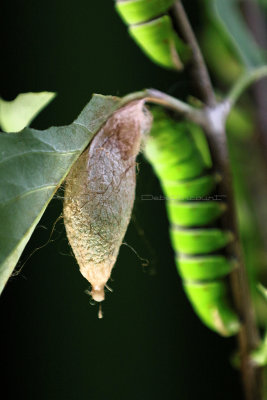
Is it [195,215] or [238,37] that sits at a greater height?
[238,37]

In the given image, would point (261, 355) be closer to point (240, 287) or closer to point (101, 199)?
point (240, 287)

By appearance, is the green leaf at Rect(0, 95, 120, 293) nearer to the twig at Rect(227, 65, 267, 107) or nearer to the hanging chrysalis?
the hanging chrysalis

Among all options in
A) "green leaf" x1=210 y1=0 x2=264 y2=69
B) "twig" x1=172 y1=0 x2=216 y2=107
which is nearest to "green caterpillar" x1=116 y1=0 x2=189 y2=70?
"twig" x1=172 y1=0 x2=216 y2=107

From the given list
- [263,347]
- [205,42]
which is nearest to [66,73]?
[205,42]

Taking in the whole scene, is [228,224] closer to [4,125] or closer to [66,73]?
[4,125]

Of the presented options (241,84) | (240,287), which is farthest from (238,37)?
(240,287)

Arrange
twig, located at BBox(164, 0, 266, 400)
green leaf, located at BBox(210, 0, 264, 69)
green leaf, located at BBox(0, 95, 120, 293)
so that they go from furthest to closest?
green leaf, located at BBox(210, 0, 264, 69) → twig, located at BBox(164, 0, 266, 400) → green leaf, located at BBox(0, 95, 120, 293)

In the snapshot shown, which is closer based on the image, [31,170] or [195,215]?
[31,170]
